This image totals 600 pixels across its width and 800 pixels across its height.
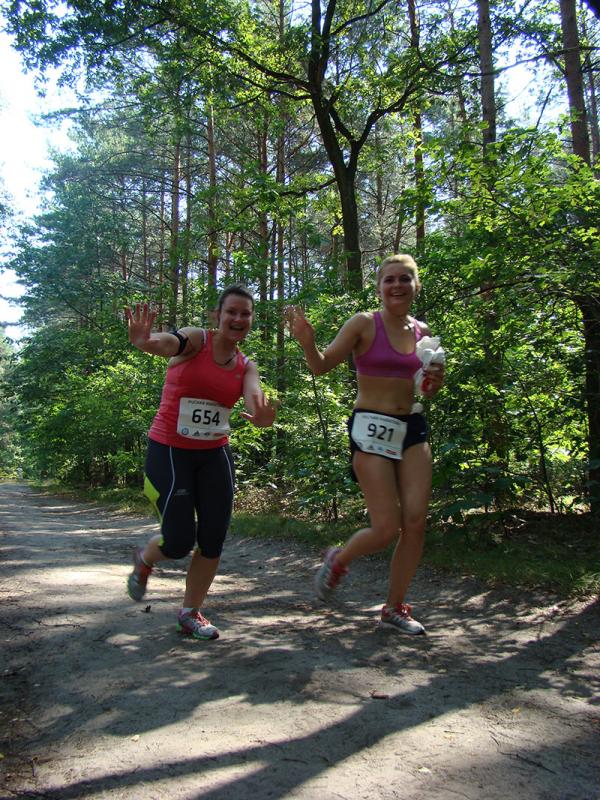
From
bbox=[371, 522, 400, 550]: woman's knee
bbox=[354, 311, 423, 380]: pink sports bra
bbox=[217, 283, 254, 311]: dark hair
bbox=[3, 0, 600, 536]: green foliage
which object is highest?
bbox=[3, 0, 600, 536]: green foliage

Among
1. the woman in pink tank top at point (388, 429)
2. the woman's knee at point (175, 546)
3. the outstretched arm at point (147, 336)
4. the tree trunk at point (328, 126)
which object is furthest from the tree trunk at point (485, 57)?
the woman's knee at point (175, 546)

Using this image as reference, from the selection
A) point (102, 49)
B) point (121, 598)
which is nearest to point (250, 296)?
point (121, 598)

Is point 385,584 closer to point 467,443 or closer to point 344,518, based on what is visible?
point 467,443

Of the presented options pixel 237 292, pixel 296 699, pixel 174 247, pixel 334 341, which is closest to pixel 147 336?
pixel 237 292

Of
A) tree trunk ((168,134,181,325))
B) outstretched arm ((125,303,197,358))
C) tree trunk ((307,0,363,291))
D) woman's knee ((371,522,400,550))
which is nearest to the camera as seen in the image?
outstretched arm ((125,303,197,358))

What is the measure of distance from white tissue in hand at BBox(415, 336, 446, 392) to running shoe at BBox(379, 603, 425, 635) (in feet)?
4.87

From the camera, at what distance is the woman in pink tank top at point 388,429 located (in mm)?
3521

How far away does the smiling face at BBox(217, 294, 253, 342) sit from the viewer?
3586 mm

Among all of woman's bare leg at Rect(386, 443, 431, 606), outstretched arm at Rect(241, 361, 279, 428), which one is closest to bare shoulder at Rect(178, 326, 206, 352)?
outstretched arm at Rect(241, 361, 279, 428)

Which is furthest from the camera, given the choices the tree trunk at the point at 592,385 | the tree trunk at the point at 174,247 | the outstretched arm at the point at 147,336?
the tree trunk at the point at 174,247

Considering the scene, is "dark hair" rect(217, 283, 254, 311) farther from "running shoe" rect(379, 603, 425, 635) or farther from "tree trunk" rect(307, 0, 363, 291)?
"tree trunk" rect(307, 0, 363, 291)

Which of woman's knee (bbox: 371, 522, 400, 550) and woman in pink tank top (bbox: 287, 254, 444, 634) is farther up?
woman in pink tank top (bbox: 287, 254, 444, 634)

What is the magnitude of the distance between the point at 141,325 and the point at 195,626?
74.2 inches

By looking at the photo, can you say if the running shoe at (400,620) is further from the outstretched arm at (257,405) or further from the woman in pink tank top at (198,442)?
the outstretched arm at (257,405)
